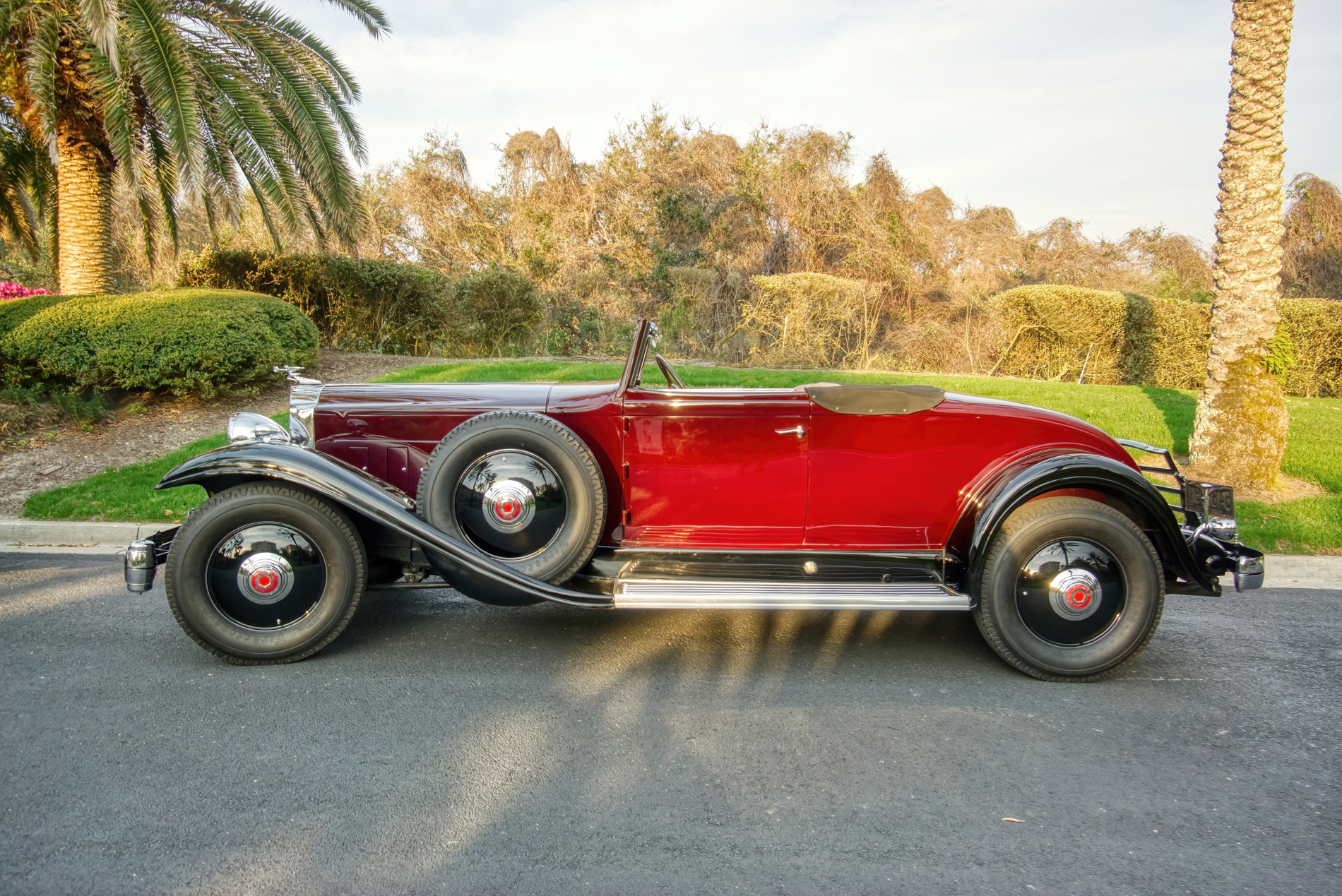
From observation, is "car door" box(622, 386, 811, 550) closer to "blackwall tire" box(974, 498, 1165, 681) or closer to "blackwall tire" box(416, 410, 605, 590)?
"blackwall tire" box(416, 410, 605, 590)

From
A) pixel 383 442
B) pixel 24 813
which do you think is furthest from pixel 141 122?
pixel 24 813


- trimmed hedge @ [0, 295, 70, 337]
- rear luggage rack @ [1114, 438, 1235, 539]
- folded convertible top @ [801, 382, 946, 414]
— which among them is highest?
trimmed hedge @ [0, 295, 70, 337]

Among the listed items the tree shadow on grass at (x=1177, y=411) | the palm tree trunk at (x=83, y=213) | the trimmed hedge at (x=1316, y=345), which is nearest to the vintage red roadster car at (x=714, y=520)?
the tree shadow on grass at (x=1177, y=411)

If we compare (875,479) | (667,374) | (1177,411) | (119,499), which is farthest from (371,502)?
(1177,411)

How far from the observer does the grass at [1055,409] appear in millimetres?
5887

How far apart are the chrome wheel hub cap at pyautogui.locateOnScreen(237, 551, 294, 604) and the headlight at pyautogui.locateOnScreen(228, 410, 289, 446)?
1.89ft

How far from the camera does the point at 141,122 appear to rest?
8.94 m

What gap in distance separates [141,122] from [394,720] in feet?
29.7

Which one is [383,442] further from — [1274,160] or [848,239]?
[848,239]

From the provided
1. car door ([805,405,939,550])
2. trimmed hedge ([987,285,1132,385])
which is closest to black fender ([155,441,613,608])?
car door ([805,405,939,550])

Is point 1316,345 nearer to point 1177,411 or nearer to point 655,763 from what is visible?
point 1177,411

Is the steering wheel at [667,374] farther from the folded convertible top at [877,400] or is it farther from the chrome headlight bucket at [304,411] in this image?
the chrome headlight bucket at [304,411]

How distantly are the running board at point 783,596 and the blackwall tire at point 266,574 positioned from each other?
1.28 m

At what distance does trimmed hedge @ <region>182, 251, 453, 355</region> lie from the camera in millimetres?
11453
